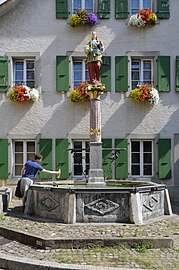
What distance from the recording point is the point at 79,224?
24.0 ft

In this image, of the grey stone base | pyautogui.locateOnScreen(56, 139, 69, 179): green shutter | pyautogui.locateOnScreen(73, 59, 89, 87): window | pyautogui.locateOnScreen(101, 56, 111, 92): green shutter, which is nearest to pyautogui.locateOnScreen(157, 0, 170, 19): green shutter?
pyautogui.locateOnScreen(101, 56, 111, 92): green shutter

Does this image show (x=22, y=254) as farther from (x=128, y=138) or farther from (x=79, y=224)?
(x=128, y=138)

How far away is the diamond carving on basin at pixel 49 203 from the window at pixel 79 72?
6039 millimetres

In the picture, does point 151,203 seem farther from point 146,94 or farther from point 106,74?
point 106,74

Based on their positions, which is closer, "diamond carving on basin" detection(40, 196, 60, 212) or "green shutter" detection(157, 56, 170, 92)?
"diamond carving on basin" detection(40, 196, 60, 212)

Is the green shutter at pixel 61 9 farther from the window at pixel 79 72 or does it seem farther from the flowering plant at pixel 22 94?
the flowering plant at pixel 22 94

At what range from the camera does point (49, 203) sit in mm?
7836

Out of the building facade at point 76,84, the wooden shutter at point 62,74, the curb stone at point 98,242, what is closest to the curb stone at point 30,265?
the curb stone at point 98,242

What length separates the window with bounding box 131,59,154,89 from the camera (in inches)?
513

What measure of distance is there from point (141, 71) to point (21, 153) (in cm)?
522

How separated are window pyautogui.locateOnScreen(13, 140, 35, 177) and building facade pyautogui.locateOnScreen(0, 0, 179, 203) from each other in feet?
0.12

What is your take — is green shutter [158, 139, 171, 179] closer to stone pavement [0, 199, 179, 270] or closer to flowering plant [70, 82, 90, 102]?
flowering plant [70, 82, 90, 102]

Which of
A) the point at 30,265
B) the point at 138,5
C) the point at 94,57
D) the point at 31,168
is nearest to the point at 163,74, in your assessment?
the point at 138,5

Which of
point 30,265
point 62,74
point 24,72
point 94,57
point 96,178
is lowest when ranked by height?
point 30,265
